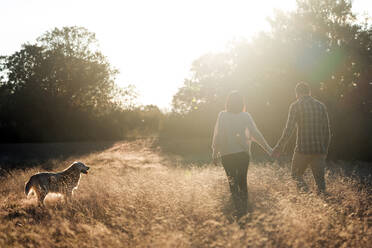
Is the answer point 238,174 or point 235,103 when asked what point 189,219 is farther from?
point 235,103

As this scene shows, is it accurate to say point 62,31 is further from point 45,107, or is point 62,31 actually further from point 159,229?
point 159,229

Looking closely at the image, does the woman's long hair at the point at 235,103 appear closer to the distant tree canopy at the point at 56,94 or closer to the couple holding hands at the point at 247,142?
the couple holding hands at the point at 247,142

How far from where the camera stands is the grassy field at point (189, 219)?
12.1 ft

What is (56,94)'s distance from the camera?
33.0 m

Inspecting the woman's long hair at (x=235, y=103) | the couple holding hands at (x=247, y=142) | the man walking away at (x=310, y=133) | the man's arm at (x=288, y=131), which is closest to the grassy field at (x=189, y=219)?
the couple holding hands at (x=247, y=142)

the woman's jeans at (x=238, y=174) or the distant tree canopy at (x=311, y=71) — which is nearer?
the woman's jeans at (x=238, y=174)

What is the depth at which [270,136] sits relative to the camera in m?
19.7

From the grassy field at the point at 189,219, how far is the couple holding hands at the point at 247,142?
0.98 ft

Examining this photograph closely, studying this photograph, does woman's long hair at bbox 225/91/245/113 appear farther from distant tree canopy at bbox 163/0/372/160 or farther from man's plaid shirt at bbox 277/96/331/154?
distant tree canopy at bbox 163/0/372/160

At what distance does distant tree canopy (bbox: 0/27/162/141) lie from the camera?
32219 mm

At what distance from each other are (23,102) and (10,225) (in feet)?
101

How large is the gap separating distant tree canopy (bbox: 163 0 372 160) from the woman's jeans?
14.1 meters

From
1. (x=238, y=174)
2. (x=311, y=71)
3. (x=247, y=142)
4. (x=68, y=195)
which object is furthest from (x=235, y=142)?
(x=311, y=71)

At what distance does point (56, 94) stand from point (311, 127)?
103ft
